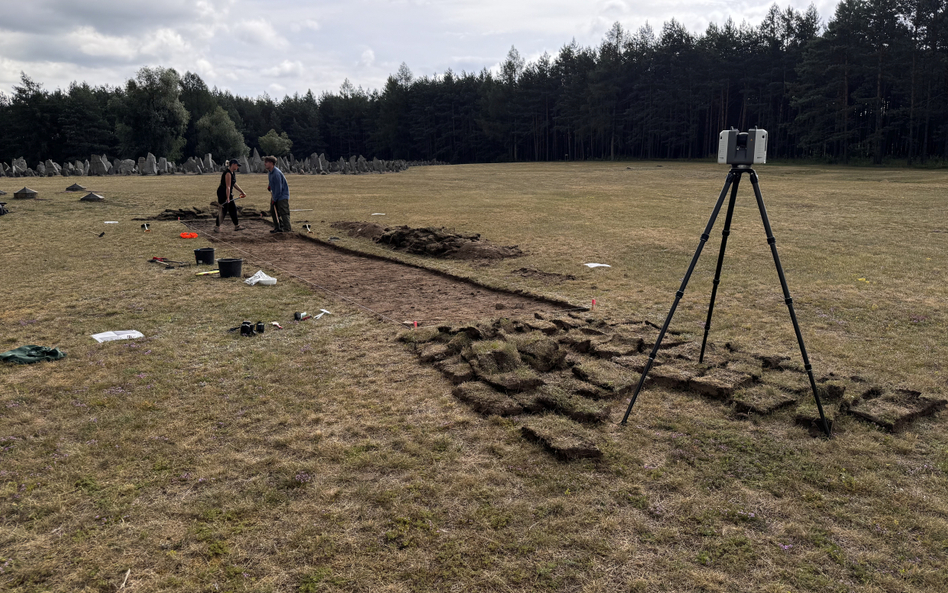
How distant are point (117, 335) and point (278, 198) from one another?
949 centimetres

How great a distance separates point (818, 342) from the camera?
22.9 ft

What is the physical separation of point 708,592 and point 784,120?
70639 mm

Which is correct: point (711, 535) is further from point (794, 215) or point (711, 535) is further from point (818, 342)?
point (794, 215)

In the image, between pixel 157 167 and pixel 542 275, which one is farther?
pixel 157 167

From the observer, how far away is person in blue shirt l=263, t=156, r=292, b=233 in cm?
1575

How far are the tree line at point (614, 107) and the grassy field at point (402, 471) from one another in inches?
2057

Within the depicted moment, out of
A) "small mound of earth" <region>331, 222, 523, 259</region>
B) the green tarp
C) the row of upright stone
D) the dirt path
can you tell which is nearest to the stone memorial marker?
the dirt path

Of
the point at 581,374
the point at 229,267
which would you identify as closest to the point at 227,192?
the point at 229,267

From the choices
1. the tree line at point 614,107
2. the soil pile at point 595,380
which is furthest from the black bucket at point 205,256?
the tree line at point 614,107

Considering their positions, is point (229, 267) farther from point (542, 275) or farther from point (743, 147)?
point (743, 147)

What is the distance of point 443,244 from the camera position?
13.5 m

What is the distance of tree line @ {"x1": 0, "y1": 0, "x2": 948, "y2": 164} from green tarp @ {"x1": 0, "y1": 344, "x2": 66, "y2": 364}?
57.9m

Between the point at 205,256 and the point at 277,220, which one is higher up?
the point at 277,220

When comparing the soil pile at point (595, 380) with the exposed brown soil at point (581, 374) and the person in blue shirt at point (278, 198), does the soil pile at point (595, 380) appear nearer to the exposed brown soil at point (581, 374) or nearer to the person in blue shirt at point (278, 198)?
the exposed brown soil at point (581, 374)
